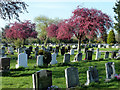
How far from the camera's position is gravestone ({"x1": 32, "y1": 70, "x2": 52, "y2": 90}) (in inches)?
239

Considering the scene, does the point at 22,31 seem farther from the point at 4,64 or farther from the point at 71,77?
the point at 71,77

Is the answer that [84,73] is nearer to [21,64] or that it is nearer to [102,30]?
[21,64]

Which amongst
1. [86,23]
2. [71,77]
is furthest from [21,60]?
[86,23]

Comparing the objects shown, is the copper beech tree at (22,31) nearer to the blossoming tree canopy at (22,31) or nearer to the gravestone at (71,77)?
the blossoming tree canopy at (22,31)

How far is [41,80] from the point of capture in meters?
6.22

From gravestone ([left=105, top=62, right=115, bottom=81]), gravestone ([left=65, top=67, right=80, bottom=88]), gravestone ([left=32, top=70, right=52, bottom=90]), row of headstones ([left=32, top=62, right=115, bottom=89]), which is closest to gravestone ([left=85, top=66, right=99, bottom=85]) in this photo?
row of headstones ([left=32, top=62, right=115, bottom=89])

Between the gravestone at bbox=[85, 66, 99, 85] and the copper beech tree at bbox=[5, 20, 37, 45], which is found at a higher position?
the copper beech tree at bbox=[5, 20, 37, 45]

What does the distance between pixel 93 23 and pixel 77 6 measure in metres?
4.27

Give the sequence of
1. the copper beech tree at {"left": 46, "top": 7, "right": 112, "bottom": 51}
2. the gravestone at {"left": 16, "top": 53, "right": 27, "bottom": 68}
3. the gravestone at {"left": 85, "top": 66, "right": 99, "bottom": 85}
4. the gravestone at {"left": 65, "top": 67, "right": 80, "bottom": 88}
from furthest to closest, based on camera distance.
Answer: the copper beech tree at {"left": 46, "top": 7, "right": 112, "bottom": 51} → the gravestone at {"left": 16, "top": 53, "right": 27, "bottom": 68} → the gravestone at {"left": 85, "top": 66, "right": 99, "bottom": 85} → the gravestone at {"left": 65, "top": 67, "right": 80, "bottom": 88}

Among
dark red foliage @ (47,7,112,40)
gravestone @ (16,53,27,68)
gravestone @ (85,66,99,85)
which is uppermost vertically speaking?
dark red foliage @ (47,7,112,40)

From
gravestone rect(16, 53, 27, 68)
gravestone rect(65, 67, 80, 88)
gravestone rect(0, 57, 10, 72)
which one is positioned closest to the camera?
gravestone rect(65, 67, 80, 88)

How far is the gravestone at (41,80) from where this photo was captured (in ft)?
19.9

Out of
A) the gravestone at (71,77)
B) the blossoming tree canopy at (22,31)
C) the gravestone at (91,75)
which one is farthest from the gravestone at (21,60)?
the blossoming tree canopy at (22,31)

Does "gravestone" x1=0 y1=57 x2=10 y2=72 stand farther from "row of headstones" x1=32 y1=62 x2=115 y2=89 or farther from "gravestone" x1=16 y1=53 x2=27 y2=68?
"row of headstones" x1=32 y1=62 x2=115 y2=89
